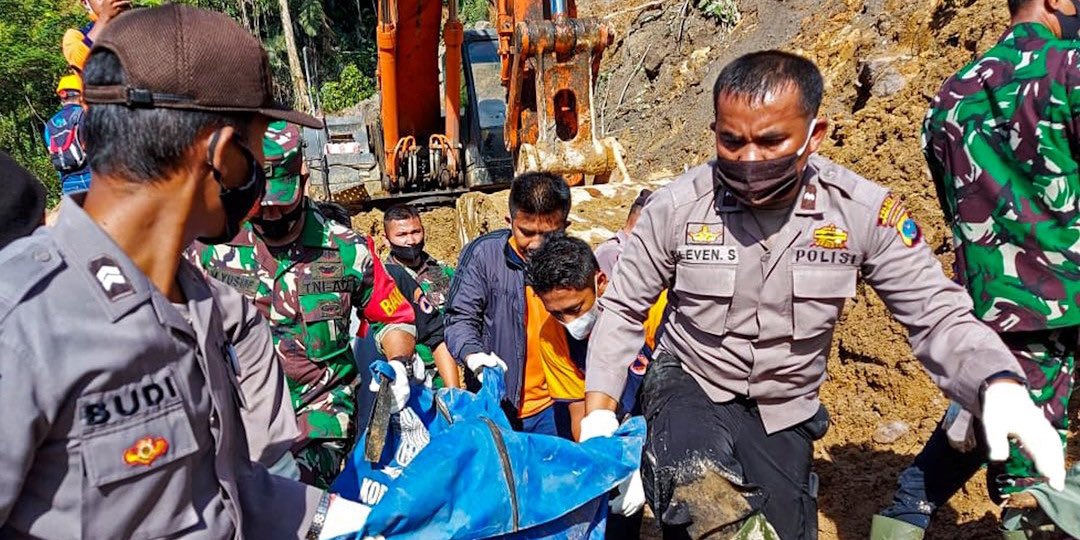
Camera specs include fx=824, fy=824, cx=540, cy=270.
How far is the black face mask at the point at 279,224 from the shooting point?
2886 millimetres

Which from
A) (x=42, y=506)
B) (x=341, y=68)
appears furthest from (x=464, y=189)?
(x=341, y=68)

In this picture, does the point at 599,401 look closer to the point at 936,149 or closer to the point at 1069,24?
the point at 936,149

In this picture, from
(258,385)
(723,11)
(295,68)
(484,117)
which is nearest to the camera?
(258,385)

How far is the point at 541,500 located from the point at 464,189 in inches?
333

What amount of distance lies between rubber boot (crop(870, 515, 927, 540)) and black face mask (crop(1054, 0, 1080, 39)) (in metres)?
1.73

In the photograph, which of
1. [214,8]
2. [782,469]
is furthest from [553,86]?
A: [214,8]

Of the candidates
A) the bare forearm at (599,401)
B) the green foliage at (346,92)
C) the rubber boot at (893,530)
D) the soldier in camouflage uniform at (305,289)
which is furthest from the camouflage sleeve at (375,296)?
the green foliage at (346,92)

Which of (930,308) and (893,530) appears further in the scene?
(893,530)

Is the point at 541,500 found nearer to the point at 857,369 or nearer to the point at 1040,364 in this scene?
the point at 1040,364

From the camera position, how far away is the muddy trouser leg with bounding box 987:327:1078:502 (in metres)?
2.54

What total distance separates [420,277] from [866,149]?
348 centimetres

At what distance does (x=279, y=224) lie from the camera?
2.90m

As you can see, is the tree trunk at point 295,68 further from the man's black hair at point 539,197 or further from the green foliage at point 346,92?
the man's black hair at point 539,197

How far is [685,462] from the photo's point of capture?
2205mm
